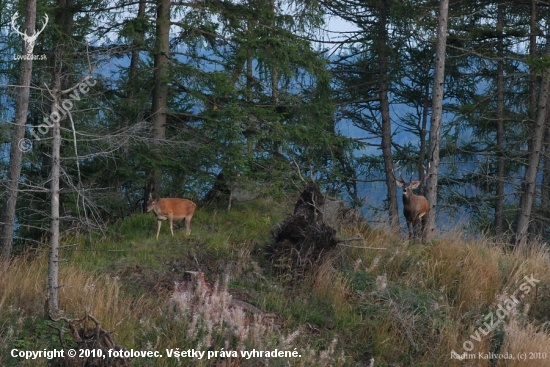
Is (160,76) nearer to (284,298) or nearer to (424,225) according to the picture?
(284,298)

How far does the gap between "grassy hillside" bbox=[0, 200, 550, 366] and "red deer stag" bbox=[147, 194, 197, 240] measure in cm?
36

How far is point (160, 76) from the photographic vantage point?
48.6ft

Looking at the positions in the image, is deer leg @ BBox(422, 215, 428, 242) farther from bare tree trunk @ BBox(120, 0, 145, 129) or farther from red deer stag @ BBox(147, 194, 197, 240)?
bare tree trunk @ BBox(120, 0, 145, 129)

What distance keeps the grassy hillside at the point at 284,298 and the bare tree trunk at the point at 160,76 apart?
1416mm

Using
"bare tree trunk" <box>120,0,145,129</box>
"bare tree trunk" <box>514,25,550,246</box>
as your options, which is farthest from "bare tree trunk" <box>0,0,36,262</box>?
"bare tree trunk" <box>514,25,550,246</box>

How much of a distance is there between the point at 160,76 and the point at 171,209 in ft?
11.5

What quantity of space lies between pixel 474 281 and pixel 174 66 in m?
7.83

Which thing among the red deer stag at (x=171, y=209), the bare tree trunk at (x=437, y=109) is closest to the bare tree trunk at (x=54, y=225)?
the red deer stag at (x=171, y=209)

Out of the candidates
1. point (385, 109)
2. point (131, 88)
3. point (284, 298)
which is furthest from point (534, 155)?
point (284, 298)

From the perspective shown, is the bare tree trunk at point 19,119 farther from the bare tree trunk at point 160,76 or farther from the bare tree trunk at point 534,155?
the bare tree trunk at point 534,155

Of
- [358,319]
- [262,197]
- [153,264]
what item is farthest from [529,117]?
[153,264]

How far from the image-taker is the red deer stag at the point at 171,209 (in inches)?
503

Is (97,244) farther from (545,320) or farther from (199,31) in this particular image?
(545,320)

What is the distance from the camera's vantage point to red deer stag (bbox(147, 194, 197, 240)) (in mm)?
12766
